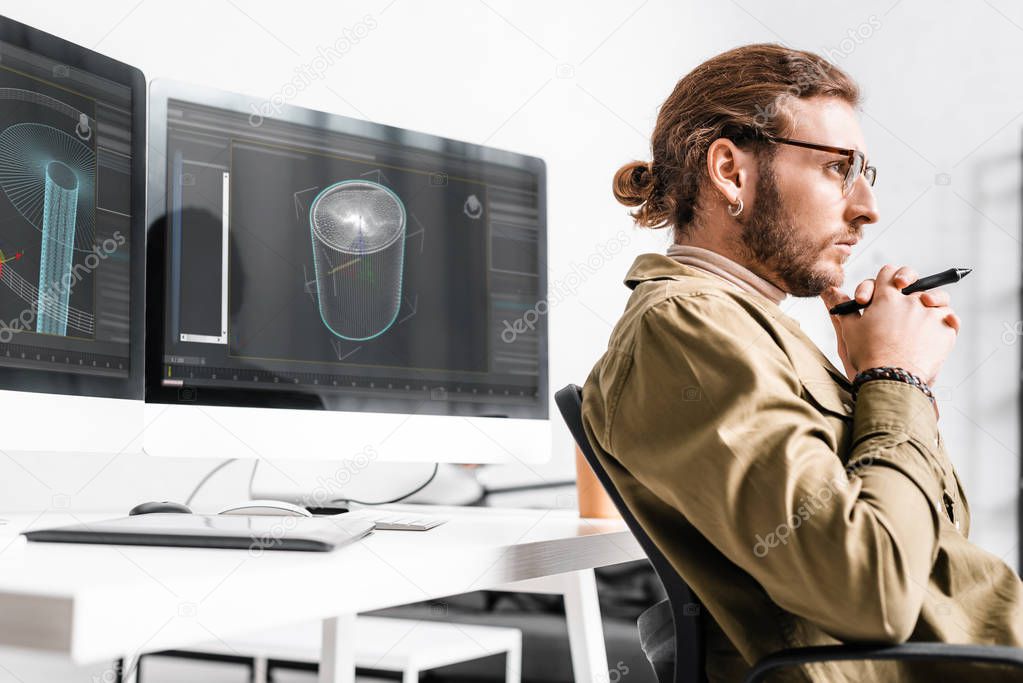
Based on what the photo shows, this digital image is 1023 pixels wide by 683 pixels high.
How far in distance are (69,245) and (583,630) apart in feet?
2.86

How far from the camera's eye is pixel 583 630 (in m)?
1.36

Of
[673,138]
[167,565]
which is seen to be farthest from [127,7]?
[167,565]

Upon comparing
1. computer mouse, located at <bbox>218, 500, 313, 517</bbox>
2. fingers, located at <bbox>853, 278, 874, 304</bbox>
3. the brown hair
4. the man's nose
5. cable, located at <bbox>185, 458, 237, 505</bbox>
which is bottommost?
computer mouse, located at <bbox>218, 500, 313, 517</bbox>

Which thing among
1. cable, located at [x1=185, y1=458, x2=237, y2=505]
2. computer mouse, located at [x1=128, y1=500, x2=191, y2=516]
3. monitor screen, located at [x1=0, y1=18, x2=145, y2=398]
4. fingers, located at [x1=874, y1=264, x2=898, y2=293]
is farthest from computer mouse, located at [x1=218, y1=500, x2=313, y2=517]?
fingers, located at [x1=874, y1=264, x2=898, y2=293]

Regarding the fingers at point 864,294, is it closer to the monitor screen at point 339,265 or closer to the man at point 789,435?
the man at point 789,435

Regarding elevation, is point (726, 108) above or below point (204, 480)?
above

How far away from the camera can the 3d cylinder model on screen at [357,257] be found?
1.23m

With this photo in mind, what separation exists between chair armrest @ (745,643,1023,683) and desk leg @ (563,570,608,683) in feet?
1.88

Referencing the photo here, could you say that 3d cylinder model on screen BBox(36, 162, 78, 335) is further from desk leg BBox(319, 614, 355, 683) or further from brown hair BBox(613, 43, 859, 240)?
brown hair BBox(613, 43, 859, 240)

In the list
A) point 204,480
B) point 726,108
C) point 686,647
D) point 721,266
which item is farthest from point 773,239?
point 204,480

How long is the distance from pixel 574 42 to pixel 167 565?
2.13 meters

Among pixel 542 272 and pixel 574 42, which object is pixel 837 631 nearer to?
pixel 542 272

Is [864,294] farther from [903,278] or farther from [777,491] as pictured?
[777,491]

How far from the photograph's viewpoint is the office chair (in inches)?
28.8
